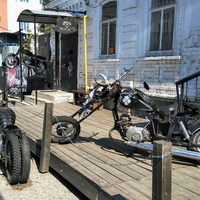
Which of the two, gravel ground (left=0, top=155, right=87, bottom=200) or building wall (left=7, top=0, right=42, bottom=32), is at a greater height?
building wall (left=7, top=0, right=42, bottom=32)

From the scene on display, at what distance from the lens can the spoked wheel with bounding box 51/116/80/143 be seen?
465cm

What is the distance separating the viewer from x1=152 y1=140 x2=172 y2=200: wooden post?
2029mm

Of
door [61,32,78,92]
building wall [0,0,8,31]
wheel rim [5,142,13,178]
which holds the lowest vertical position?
wheel rim [5,142,13,178]

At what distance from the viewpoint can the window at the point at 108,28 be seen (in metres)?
8.19

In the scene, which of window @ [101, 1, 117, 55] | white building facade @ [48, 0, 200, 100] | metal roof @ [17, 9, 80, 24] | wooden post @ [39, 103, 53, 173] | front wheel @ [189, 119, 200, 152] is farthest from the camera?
metal roof @ [17, 9, 80, 24]

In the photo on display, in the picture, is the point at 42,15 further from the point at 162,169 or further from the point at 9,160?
the point at 162,169

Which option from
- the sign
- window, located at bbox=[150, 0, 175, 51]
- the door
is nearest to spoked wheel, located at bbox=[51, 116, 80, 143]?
window, located at bbox=[150, 0, 175, 51]

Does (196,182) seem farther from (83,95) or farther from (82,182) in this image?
(83,95)

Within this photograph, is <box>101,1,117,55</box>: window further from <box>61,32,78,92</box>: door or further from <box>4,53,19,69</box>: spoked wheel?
<box>4,53,19,69</box>: spoked wheel

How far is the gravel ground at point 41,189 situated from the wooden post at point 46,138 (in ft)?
0.58

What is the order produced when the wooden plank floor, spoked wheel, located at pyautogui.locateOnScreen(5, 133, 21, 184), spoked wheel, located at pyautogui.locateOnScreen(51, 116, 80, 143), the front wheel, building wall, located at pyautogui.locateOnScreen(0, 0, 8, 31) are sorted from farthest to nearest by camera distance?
building wall, located at pyautogui.locateOnScreen(0, 0, 8, 31) < spoked wheel, located at pyautogui.locateOnScreen(51, 116, 80, 143) < spoked wheel, located at pyautogui.locateOnScreen(5, 133, 21, 184) < the front wheel < the wooden plank floor

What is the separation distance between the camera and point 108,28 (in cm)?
842

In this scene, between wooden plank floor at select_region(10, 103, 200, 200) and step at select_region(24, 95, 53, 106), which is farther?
step at select_region(24, 95, 53, 106)

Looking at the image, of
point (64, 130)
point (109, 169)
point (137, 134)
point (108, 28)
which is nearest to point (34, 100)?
point (108, 28)
